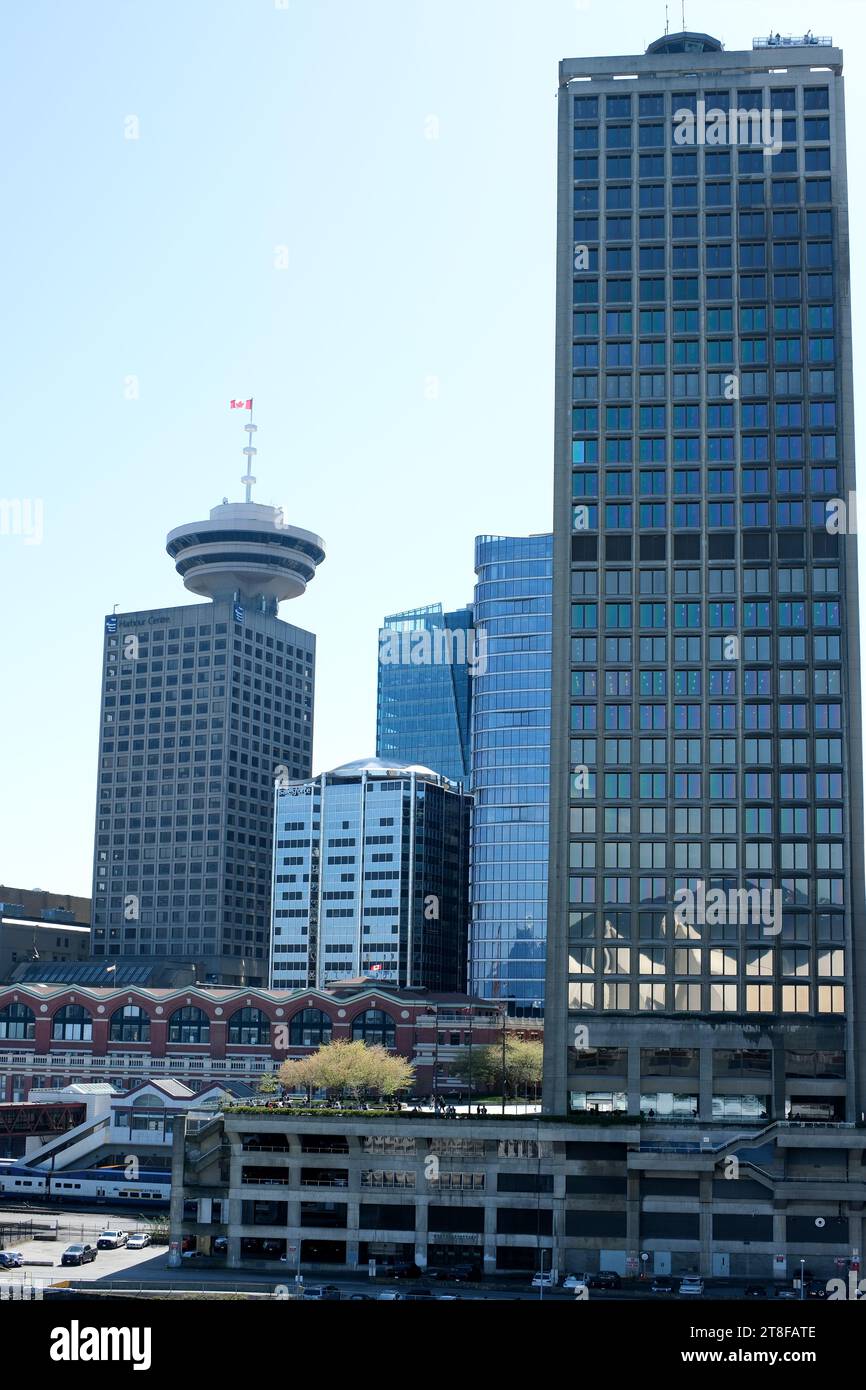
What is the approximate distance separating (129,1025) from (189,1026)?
7.91 m

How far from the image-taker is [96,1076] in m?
185

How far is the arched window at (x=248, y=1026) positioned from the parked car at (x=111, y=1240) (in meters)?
62.6

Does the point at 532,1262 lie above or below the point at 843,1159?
below

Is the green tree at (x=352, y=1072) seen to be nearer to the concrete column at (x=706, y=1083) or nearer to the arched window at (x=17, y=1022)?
the concrete column at (x=706, y=1083)

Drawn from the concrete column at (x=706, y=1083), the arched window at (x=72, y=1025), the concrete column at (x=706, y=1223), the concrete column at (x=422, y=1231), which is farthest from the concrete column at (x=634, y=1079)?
the arched window at (x=72, y=1025)

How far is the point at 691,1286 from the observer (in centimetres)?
10138

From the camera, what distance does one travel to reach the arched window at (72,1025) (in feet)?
615
